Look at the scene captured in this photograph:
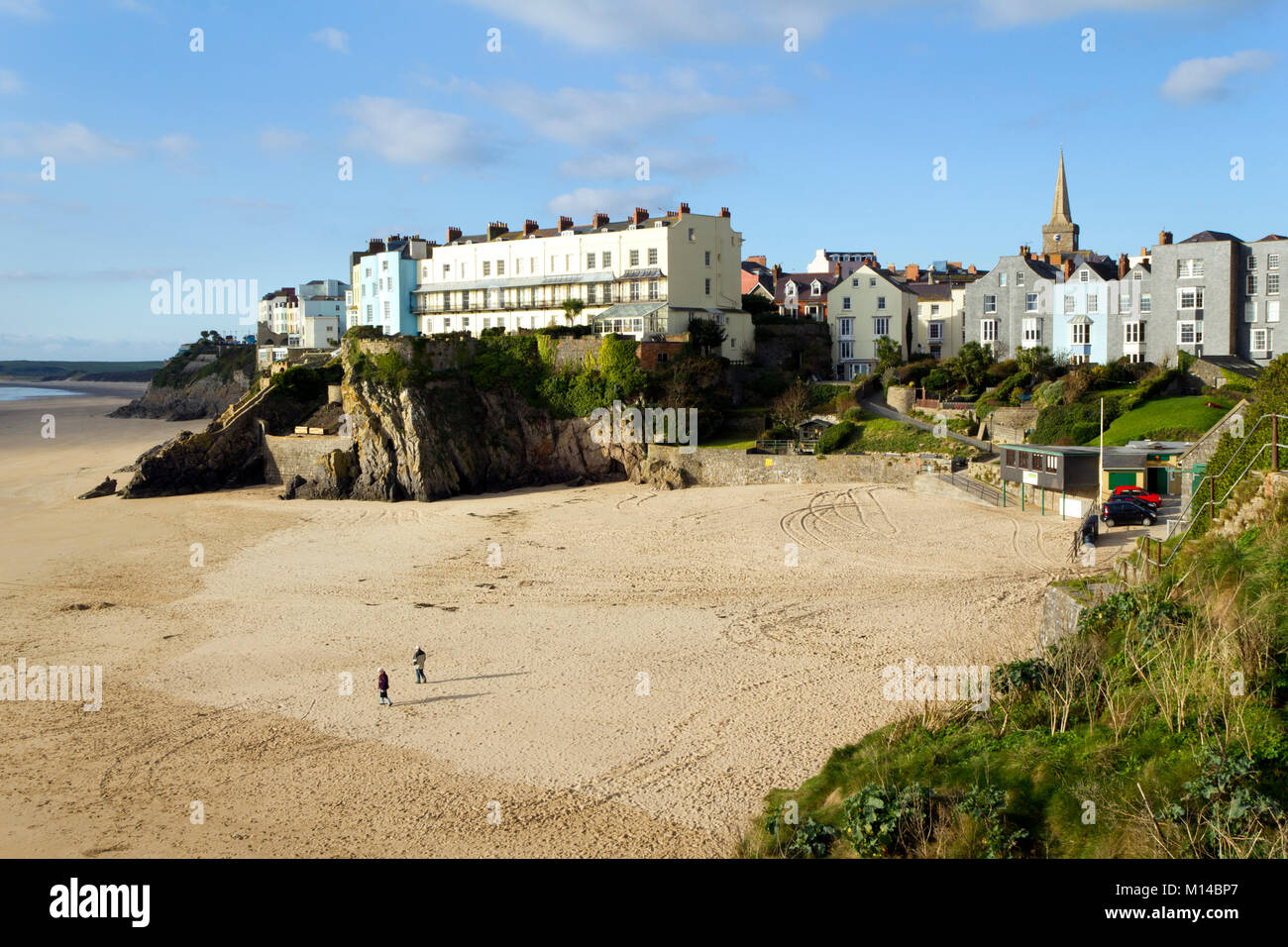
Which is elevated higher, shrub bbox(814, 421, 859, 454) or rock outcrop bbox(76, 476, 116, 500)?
shrub bbox(814, 421, 859, 454)

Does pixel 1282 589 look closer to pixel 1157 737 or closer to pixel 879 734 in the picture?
pixel 1157 737

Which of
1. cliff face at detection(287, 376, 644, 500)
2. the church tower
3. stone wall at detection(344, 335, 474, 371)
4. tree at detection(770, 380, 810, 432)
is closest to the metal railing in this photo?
tree at detection(770, 380, 810, 432)

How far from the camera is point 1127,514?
26.6 meters

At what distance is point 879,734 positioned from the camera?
42.0 feet

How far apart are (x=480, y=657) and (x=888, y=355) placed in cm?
3386

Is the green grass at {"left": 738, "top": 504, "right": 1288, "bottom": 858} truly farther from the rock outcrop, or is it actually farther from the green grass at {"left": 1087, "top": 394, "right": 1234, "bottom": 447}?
the rock outcrop

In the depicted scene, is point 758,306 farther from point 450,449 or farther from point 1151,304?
point 450,449

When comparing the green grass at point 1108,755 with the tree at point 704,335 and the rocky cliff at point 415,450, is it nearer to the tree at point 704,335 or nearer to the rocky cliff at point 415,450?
the rocky cliff at point 415,450

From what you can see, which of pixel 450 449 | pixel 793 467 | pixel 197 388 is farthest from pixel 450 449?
pixel 197 388

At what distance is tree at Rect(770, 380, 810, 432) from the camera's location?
40.2 m

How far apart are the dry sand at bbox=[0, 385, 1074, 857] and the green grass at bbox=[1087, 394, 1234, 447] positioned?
7206mm

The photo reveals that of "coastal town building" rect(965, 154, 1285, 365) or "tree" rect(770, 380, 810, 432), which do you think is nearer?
"tree" rect(770, 380, 810, 432)

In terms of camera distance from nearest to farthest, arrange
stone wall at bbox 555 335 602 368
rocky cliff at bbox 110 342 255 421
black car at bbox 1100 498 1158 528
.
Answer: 1. black car at bbox 1100 498 1158 528
2. stone wall at bbox 555 335 602 368
3. rocky cliff at bbox 110 342 255 421
